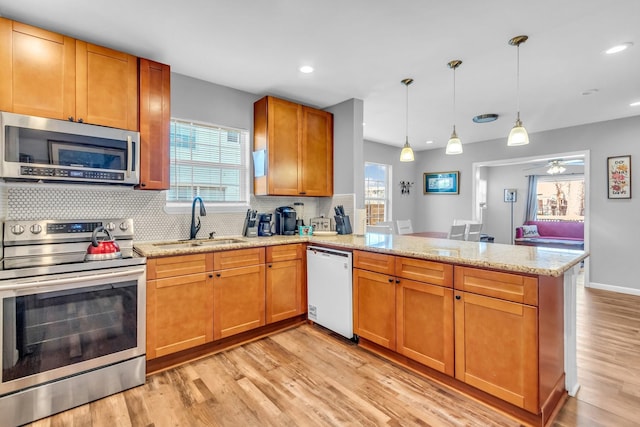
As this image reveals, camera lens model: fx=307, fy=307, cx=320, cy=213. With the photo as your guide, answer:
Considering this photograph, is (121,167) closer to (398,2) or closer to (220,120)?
(220,120)

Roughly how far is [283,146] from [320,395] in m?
2.38

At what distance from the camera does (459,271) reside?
1.95 meters

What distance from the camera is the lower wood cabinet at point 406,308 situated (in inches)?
80.4

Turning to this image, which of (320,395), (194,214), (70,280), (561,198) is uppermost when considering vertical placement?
(561,198)

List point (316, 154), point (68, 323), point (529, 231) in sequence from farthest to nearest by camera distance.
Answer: point (529, 231), point (316, 154), point (68, 323)

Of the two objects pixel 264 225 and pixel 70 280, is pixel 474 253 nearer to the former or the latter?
pixel 264 225

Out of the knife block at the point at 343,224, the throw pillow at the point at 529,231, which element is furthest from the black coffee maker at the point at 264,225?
the throw pillow at the point at 529,231

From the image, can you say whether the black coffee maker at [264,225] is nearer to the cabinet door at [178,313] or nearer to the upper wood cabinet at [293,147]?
the upper wood cabinet at [293,147]

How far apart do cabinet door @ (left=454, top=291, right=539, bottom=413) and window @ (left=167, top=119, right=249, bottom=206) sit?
244 centimetres

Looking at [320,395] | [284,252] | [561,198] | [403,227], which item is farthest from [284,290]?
[561,198]

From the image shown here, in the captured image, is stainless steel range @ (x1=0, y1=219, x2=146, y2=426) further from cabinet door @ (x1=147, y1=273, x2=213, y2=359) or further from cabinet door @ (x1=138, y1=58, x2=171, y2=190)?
cabinet door @ (x1=138, y1=58, x2=171, y2=190)

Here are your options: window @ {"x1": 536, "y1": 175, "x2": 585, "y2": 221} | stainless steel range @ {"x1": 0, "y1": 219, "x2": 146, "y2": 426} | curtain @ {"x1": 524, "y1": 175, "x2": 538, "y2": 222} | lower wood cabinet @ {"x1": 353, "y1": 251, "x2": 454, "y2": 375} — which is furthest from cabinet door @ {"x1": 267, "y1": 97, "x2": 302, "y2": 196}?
window @ {"x1": 536, "y1": 175, "x2": 585, "y2": 221}

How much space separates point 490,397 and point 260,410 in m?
1.40

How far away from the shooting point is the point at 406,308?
2.27m
